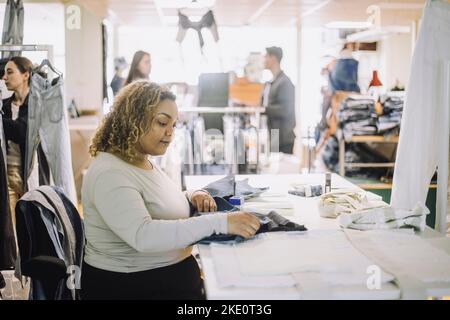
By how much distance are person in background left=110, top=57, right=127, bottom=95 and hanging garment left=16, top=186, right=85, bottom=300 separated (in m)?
4.16

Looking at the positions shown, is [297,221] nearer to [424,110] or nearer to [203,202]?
[203,202]

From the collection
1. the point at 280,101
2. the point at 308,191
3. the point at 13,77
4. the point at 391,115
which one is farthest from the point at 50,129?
the point at 391,115

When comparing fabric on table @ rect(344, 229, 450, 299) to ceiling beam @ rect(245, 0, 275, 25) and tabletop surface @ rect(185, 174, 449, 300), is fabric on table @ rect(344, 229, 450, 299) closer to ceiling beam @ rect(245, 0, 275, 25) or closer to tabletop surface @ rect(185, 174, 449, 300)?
tabletop surface @ rect(185, 174, 449, 300)

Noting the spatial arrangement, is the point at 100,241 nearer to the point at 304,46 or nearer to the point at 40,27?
the point at 40,27

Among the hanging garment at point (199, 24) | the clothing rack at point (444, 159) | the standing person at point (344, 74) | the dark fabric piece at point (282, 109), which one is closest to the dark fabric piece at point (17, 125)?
the clothing rack at point (444, 159)

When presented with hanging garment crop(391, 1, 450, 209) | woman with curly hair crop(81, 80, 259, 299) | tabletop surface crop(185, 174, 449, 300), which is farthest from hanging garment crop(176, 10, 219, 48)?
woman with curly hair crop(81, 80, 259, 299)

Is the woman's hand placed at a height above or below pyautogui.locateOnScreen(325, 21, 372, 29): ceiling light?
below

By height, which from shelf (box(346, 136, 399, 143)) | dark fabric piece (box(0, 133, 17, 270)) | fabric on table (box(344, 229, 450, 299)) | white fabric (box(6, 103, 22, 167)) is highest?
white fabric (box(6, 103, 22, 167))

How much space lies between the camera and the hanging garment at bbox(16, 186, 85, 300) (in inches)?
72.3

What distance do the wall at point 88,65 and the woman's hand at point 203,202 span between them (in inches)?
167

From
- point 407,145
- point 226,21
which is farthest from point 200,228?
point 226,21

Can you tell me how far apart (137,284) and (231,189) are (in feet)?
2.48

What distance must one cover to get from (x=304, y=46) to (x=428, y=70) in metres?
5.10

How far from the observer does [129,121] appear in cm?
189
